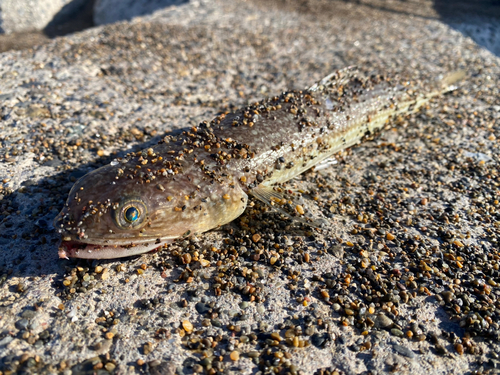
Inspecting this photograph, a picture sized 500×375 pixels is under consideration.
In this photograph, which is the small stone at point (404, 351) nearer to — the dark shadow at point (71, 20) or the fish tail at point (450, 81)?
the fish tail at point (450, 81)

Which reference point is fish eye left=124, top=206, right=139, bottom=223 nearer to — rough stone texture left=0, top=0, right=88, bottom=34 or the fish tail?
the fish tail

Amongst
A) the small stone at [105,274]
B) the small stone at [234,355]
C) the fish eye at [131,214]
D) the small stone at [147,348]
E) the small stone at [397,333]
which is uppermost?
the fish eye at [131,214]

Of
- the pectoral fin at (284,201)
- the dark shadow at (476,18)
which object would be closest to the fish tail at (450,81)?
the dark shadow at (476,18)

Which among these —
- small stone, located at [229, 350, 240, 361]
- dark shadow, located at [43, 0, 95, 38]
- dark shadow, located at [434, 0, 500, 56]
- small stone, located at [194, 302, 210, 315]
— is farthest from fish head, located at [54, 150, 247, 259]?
dark shadow, located at [43, 0, 95, 38]

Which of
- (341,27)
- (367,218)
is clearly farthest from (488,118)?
(341,27)

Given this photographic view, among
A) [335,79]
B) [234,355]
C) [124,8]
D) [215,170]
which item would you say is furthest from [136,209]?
[124,8]

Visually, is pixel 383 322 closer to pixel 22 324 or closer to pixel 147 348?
pixel 147 348
